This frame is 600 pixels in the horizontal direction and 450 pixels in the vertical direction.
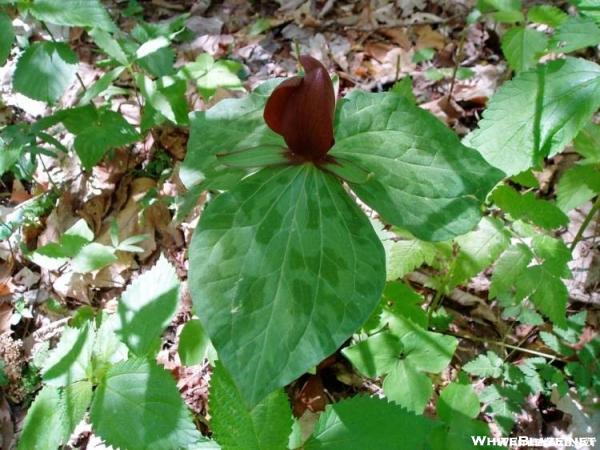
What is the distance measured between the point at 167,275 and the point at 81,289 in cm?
113

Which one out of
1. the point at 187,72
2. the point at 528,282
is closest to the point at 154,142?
the point at 187,72

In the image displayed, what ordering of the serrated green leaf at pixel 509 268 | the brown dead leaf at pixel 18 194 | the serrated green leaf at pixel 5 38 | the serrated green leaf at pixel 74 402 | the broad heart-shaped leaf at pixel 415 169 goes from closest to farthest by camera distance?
the broad heart-shaped leaf at pixel 415 169 < the serrated green leaf at pixel 74 402 < the serrated green leaf at pixel 509 268 < the serrated green leaf at pixel 5 38 < the brown dead leaf at pixel 18 194

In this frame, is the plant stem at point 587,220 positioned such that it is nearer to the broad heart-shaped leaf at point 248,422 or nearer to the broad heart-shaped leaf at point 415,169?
the broad heart-shaped leaf at point 415,169

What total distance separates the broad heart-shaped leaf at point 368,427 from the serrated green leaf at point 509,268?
51cm

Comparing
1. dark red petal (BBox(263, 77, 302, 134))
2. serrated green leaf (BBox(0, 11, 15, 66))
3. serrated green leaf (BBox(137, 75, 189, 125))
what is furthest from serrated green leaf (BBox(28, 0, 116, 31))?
dark red petal (BBox(263, 77, 302, 134))

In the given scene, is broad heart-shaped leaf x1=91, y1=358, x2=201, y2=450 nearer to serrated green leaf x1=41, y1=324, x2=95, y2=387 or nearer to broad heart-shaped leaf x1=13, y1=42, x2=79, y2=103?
serrated green leaf x1=41, y1=324, x2=95, y2=387

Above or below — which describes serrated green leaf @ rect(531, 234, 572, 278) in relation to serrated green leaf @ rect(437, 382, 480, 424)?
above

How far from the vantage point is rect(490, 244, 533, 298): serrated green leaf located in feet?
5.05

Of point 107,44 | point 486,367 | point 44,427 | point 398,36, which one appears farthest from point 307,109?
point 398,36

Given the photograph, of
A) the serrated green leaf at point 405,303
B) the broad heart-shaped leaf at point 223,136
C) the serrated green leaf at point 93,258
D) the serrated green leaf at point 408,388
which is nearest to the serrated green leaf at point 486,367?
the serrated green leaf at point 405,303

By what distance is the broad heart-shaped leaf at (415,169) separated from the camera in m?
0.96

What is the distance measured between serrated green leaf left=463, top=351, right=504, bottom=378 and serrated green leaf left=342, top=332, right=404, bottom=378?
36 centimetres

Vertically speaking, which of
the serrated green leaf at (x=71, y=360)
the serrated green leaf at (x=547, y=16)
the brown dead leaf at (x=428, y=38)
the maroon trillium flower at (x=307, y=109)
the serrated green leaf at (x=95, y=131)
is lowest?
the brown dead leaf at (x=428, y=38)

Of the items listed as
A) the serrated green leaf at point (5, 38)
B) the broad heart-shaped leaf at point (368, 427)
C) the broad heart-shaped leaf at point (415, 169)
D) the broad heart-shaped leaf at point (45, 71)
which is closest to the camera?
the broad heart-shaped leaf at point (415, 169)
